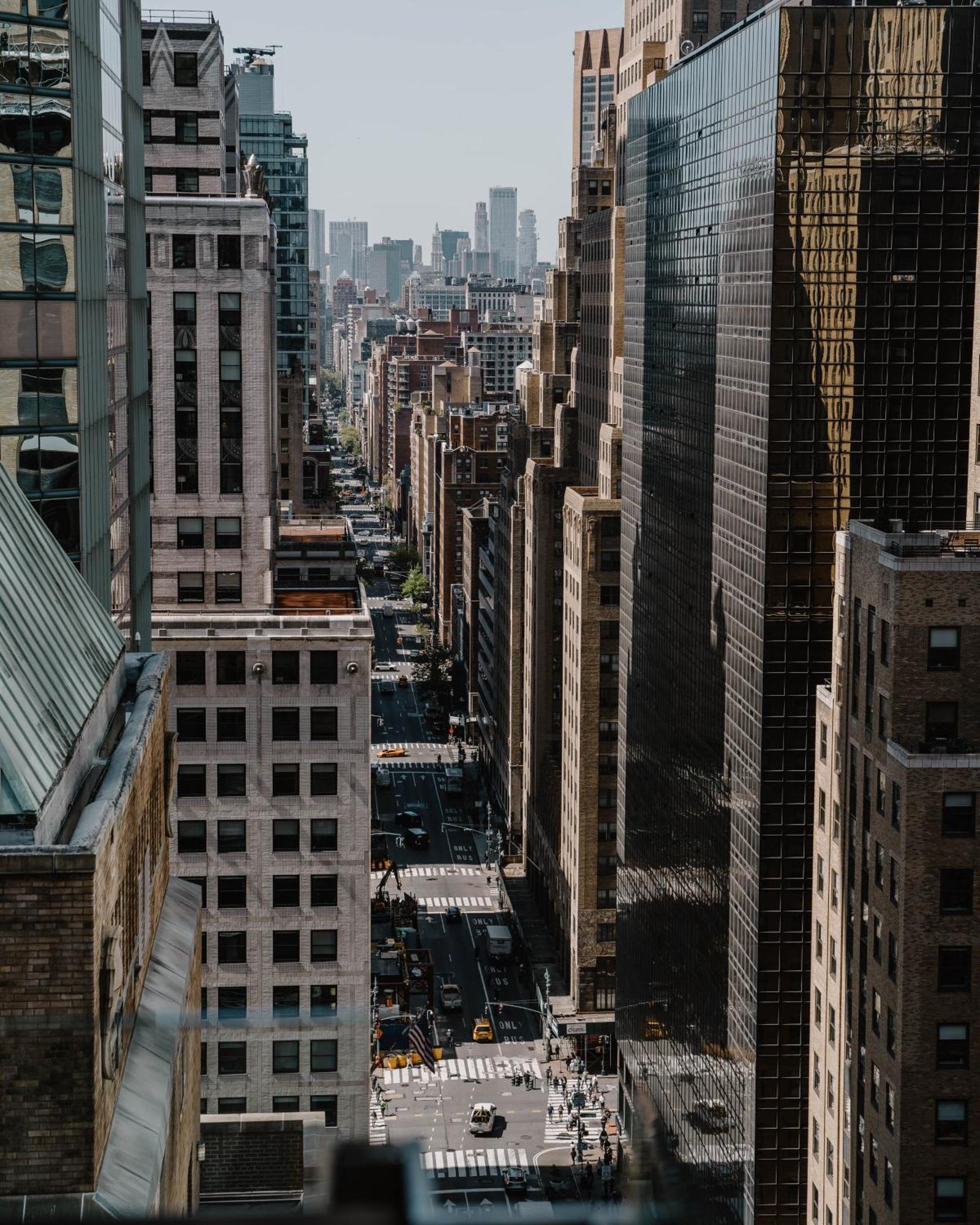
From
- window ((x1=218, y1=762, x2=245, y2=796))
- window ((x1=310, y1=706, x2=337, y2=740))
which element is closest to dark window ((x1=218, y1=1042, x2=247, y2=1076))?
window ((x1=310, y1=706, x2=337, y2=740))

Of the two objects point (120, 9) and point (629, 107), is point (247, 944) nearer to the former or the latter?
point (120, 9)

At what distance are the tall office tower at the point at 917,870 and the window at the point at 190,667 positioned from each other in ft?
93.4

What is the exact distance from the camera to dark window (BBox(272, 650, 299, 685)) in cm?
8062

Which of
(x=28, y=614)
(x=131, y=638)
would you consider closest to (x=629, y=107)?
(x=131, y=638)

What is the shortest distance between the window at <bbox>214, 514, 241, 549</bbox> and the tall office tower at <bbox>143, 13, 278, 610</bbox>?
0.19 ft

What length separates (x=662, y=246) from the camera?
414 feet

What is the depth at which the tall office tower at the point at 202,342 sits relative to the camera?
3329 inches

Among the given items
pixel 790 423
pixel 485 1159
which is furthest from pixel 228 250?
pixel 485 1159

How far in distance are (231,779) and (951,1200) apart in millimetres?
34474

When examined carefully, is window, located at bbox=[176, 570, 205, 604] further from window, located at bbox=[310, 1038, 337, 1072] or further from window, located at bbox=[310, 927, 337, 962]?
window, located at bbox=[310, 1038, 337, 1072]

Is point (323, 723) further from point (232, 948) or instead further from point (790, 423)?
point (790, 423)

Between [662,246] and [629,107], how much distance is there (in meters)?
19.8

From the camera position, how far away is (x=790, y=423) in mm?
91938

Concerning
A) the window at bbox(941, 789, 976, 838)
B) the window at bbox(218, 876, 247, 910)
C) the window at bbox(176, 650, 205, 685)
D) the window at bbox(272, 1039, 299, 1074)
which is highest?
the window at bbox(272, 1039, 299, 1074)
